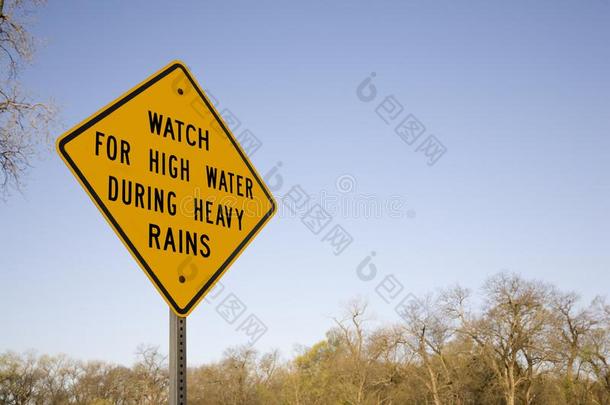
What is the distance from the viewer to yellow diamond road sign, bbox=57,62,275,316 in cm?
292

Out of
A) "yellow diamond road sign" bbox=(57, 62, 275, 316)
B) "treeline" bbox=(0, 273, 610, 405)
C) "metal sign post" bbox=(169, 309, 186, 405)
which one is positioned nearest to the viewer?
"metal sign post" bbox=(169, 309, 186, 405)

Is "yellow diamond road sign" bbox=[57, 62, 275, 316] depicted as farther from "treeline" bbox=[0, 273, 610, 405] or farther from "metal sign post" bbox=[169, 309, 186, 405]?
"treeline" bbox=[0, 273, 610, 405]

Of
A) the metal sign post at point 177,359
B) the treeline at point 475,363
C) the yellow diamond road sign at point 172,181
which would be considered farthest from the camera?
the treeline at point 475,363

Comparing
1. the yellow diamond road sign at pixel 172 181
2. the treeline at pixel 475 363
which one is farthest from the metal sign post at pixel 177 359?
the treeline at pixel 475 363

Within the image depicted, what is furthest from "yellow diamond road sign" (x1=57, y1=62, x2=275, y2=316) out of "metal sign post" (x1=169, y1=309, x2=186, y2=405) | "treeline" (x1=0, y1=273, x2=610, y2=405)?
"treeline" (x1=0, y1=273, x2=610, y2=405)

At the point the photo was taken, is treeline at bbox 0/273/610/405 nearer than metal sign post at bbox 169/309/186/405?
No

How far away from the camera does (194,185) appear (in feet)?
11.0

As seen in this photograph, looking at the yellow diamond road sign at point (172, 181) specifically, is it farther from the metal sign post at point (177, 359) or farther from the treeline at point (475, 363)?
the treeline at point (475, 363)

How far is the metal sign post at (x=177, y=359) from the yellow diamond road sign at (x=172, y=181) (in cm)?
6

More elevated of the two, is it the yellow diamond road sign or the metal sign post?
the yellow diamond road sign

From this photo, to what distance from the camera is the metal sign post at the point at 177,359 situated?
276cm

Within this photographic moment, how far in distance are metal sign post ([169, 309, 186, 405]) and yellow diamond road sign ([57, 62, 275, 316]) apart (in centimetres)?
6

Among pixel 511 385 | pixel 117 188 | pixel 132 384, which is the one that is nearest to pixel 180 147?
pixel 117 188

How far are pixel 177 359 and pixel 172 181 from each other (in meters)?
1.00
